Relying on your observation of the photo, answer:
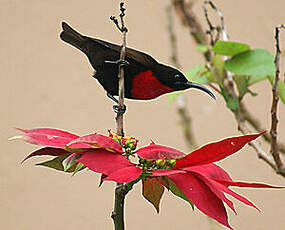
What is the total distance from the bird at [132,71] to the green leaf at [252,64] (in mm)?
180

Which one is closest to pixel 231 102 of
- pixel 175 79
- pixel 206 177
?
pixel 175 79

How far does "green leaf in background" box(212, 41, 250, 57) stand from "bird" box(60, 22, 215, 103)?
20cm

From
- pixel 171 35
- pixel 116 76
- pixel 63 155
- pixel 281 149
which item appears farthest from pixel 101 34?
pixel 63 155

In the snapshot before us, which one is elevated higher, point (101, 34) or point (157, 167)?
point (101, 34)

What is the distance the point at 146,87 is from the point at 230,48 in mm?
220

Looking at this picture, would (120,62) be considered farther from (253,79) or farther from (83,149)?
(253,79)

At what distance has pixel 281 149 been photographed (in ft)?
2.07

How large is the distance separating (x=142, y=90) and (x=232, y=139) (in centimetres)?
12

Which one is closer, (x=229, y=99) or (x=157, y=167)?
(x=157, y=167)

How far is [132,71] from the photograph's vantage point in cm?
31

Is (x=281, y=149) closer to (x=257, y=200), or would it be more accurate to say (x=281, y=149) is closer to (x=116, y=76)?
(x=116, y=76)

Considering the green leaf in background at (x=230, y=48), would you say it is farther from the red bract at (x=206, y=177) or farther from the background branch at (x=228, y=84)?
the red bract at (x=206, y=177)

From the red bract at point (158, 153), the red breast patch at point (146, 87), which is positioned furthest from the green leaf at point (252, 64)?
the red bract at point (158, 153)

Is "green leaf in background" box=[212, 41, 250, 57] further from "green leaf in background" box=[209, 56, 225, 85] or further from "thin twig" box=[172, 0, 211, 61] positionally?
"thin twig" box=[172, 0, 211, 61]
